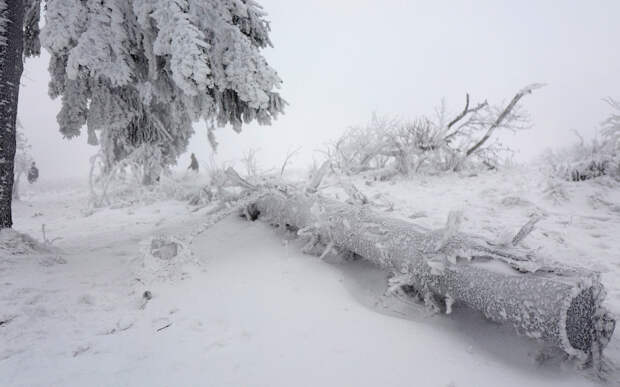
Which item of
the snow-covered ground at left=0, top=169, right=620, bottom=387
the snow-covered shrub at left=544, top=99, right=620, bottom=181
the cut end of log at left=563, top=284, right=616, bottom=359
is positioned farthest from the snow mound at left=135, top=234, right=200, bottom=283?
the snow-covered shrub at left=544, top=99, right=620, bottom=181

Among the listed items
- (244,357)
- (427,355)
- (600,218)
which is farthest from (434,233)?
(600,218)

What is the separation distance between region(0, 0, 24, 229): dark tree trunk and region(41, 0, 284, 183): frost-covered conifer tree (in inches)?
12.8

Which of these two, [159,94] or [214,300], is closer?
[214,300]

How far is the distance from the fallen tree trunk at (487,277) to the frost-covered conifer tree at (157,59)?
73.7 inches

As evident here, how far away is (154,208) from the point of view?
624 centimetres

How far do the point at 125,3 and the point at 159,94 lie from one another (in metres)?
1.02

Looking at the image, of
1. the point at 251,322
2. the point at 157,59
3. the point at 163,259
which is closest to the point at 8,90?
the point at 157,59

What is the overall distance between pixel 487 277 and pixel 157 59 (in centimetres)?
403

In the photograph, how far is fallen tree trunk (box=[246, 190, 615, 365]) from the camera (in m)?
1.39

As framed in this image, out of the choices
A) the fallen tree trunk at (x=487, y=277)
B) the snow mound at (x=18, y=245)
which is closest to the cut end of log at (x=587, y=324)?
the fallen tree trunk at (x=487, y=277)

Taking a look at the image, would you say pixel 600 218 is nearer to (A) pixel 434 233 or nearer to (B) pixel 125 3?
(A) pixel 434 233

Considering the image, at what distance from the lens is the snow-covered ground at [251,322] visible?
149 centimetres

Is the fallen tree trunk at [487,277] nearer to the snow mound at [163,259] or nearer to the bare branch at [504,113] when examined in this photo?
the snow mound at [163,259]

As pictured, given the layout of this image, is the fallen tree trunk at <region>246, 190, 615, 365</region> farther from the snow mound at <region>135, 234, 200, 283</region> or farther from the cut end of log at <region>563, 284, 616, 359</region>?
the snow mound at <region>135, 234, 200, 283</region>
